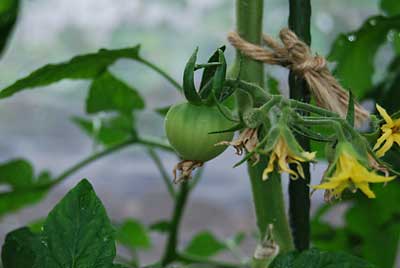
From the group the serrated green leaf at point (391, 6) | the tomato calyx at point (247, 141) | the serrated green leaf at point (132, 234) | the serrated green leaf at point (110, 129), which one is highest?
the serrated green leaf at point (391, 6)

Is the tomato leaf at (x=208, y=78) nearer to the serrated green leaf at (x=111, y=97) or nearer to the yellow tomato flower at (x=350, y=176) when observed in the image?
the yellow tomato flower at (x=350, y=176)

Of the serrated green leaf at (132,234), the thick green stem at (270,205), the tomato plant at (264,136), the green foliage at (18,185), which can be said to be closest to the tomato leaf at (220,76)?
the tomato plant at (264,136)

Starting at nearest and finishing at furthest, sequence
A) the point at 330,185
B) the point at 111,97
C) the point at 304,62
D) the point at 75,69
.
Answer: the point at 330,185, the point at 304,62, the point at 75,69, the point at 111,97

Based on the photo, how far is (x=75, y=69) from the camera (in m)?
0.57

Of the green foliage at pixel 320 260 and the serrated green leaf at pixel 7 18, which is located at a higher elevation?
the serrated green leaf at pixel 7 18

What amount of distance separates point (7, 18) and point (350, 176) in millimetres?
536

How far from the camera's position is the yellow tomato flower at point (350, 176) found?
14.2 inches

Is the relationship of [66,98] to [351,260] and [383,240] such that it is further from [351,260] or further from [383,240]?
[351,260]

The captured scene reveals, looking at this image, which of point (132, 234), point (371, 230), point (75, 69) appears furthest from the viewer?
point (132, 234)

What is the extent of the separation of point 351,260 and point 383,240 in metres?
0.41

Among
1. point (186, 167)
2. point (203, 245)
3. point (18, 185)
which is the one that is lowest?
point (203, 245)

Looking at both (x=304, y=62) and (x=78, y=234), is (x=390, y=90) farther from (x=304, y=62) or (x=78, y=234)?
(x=78, y=234)

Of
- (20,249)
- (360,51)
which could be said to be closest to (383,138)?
(20,249)

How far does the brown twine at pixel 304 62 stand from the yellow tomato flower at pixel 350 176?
0.10 meters
